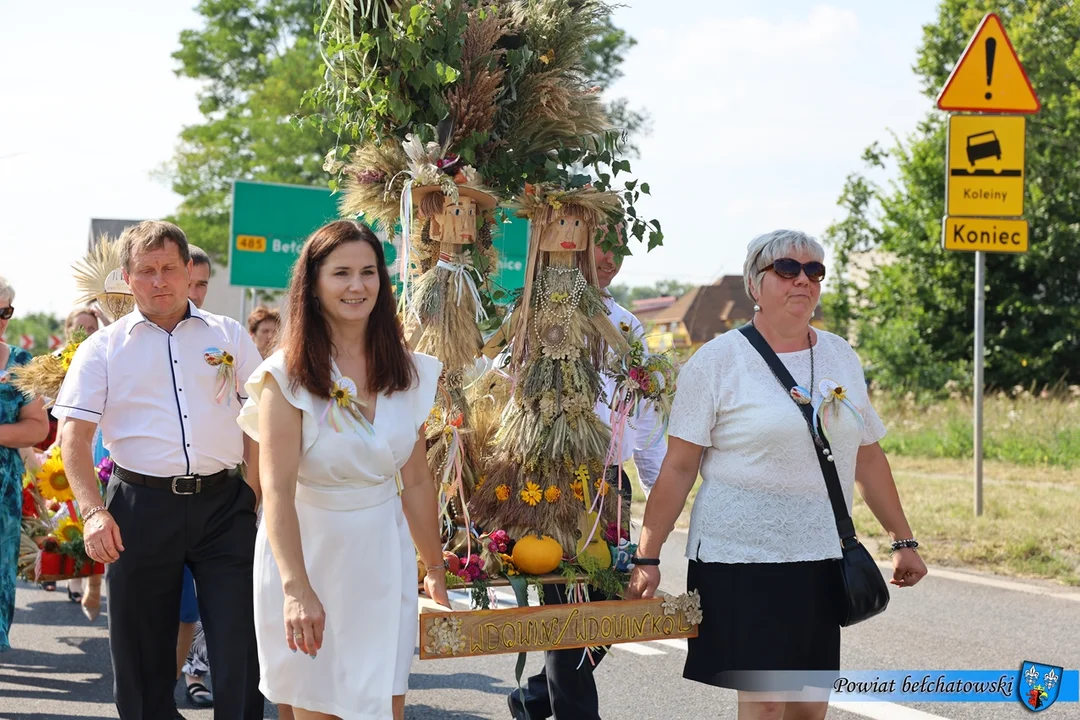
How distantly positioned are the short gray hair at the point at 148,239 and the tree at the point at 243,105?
69.6 feet

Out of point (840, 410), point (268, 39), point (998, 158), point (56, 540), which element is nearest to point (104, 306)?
point (56, 540)

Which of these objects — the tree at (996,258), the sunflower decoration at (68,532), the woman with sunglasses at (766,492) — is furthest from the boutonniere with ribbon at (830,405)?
the tree at (996,258)

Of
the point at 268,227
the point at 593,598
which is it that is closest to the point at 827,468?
the point at 593,598

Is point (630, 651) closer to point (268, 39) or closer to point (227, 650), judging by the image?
point (227, 650)

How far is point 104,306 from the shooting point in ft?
19.2

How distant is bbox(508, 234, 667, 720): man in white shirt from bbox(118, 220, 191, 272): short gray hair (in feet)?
5.44

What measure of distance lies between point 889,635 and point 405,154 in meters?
4.18

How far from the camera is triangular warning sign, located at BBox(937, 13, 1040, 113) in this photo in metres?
9.30

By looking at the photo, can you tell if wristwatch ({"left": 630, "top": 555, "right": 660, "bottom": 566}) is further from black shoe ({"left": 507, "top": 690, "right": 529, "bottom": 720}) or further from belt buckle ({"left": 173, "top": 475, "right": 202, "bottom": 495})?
belt buckle ({"left": 173, "top": 475, "right": 202, "bottom": 495})

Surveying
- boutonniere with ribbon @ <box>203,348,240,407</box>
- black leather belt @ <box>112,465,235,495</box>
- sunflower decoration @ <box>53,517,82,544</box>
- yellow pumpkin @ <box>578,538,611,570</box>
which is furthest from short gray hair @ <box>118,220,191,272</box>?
sunflower decoration @ <box>53,517,82,544</box>

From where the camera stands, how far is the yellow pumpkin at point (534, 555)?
4.46 m

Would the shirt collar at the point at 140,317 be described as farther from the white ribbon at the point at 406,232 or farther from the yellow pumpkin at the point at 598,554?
the yellow pumpkin at the point at 598,554

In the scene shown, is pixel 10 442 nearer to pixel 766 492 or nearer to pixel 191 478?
pixel 191 478

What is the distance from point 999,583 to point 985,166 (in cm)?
335
